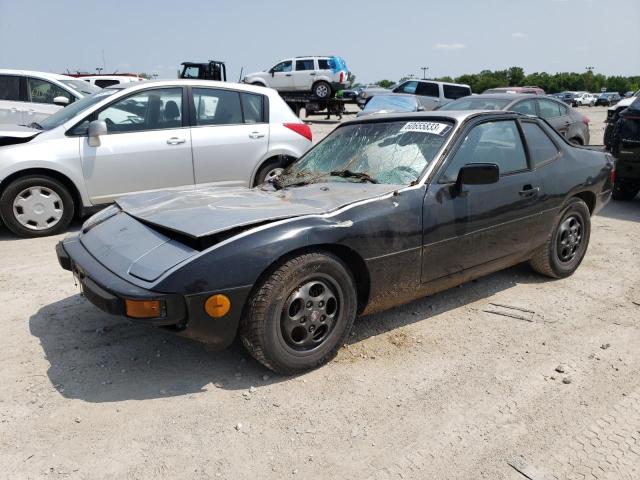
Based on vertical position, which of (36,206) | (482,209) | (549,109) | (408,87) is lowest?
(36,206)

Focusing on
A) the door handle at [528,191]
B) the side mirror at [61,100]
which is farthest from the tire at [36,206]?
the door handle at [528,191]

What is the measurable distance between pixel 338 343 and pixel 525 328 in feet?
4.87

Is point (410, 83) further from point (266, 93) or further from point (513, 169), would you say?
point (513, 169)

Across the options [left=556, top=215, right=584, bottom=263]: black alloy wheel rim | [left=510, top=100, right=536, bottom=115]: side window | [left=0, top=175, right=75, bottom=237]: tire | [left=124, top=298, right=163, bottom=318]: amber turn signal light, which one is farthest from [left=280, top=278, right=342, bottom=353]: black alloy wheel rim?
[left=510, top=100, right=536, bottom=115]: side window

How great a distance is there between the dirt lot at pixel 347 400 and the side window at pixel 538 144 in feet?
4.02

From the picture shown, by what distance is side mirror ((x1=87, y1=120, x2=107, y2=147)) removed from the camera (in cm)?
583

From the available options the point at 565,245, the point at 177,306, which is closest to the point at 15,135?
the point at 177,306

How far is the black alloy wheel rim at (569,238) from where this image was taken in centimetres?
466

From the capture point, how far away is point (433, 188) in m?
3.57

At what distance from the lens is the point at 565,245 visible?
473 centimetres

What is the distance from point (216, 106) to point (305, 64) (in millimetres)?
18704

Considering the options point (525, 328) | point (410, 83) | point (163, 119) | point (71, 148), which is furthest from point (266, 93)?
point (410, 83)

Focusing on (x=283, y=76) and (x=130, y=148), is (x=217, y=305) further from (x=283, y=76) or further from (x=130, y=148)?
(x=283, y=76)

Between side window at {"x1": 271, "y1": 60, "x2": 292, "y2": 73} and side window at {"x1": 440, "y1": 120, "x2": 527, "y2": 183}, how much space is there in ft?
70.8
